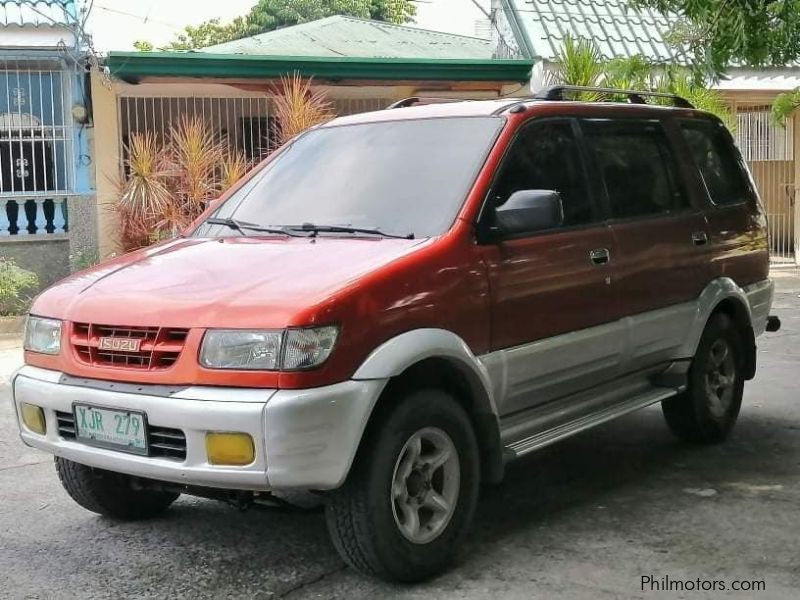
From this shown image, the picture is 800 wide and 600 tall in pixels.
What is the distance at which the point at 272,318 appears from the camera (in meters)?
3.48

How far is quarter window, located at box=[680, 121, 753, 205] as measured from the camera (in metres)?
5.85

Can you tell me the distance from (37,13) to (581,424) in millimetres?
9479

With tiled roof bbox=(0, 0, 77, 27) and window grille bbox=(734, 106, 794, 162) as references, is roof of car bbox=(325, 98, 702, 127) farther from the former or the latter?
window grille bbox=(734, 106, 794, 162)

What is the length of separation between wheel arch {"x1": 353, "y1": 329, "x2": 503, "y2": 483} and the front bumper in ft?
0.33

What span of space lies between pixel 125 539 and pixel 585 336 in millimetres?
2198

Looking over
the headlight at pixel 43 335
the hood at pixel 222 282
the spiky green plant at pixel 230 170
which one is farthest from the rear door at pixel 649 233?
the spiky green plant at pixel 230 170

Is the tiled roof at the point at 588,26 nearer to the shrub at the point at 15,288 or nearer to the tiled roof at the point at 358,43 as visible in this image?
the tiled roof at the point at 358,43

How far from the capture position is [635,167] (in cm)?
529

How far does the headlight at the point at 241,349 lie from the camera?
136 inches

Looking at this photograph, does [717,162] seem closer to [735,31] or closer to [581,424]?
[735,31]

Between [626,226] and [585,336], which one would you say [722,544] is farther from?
[626,226]

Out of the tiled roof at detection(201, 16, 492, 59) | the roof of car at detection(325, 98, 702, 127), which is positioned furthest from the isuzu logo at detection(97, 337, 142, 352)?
the tiled roof at detection(201, 16, 492, 59)

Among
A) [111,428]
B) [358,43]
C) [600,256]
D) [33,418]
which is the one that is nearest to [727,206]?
[600,256]

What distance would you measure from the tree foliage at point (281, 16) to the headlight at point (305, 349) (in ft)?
114
